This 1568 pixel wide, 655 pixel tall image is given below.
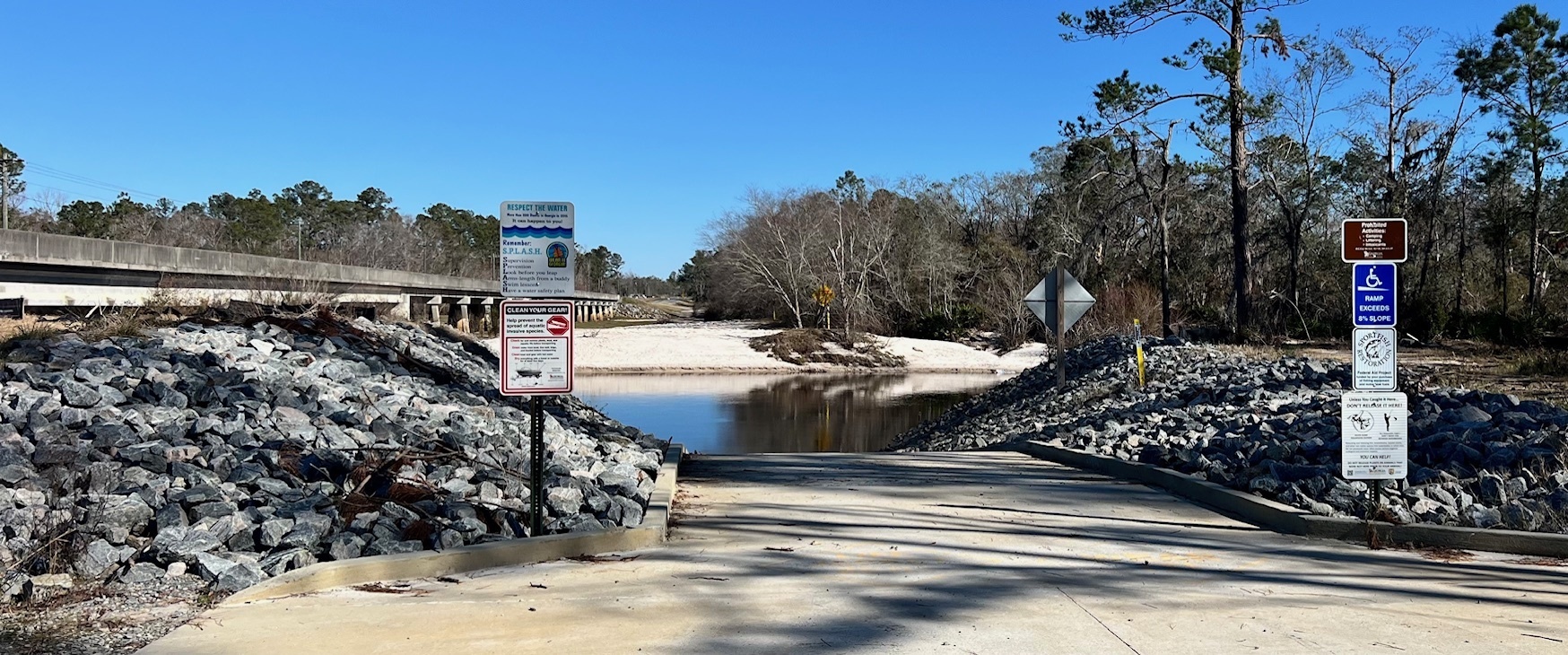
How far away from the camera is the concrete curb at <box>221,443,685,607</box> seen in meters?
5.64

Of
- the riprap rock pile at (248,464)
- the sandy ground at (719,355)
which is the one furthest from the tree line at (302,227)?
the riprap rock pile at (248,464)

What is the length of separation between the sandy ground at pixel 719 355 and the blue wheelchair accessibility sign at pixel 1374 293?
38.3 meters

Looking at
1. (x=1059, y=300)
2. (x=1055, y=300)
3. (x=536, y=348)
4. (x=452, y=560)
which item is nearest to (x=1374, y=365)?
(x=536, y=348)

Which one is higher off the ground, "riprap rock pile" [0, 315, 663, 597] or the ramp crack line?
"riprap rock pile" [0, 315, 663, 597]

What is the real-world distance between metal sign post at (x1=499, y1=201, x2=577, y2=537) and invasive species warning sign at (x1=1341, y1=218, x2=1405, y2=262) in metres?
5.43

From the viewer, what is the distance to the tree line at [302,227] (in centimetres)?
8344

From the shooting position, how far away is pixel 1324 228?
2008 inches

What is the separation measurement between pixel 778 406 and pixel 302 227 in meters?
108

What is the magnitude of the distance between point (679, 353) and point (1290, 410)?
3925 centimetres

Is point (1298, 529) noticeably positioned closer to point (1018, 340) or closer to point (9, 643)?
point (9, 643)

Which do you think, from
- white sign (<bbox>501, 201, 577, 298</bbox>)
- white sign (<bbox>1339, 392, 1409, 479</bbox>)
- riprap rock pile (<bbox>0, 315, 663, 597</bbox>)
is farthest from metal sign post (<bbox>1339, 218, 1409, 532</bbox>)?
white sign (<bbox>501, 201, 577, 298</bbox>)

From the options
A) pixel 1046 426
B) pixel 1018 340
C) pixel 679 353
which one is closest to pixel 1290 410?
pixel 1046 426

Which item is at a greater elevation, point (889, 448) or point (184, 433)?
point (184, 433)

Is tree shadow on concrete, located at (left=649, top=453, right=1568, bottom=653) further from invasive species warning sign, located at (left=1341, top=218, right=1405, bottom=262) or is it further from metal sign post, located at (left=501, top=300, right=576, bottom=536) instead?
invasive species warning sign, located at (left=1341, top=218, right=1405, bottom=262)
